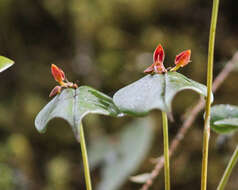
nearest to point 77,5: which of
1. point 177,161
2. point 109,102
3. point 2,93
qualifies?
point 2,93

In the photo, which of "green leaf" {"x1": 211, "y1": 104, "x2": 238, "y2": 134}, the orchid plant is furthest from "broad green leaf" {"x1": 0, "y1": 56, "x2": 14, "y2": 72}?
"green leaf" {"x1": 211, "y1": 104, "x2": 238, "y2": 134}

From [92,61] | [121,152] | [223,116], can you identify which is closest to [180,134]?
[223,116]

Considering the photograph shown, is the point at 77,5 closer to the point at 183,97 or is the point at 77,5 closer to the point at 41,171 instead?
the point at 183,97

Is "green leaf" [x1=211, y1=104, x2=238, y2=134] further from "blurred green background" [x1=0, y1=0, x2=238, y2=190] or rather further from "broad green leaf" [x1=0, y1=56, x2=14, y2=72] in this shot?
"blurred green background" [x1=0, y1=0, x2=238, y2=190]

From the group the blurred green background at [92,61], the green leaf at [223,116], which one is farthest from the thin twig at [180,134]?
the blurred green background at [92,61]

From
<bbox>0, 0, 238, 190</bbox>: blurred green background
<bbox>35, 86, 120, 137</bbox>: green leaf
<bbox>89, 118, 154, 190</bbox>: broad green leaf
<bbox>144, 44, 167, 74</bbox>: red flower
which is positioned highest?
<bbox>0, 0, 238, 190</bbox>: blurred green background

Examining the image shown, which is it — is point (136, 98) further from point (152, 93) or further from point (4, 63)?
point (4, 63)

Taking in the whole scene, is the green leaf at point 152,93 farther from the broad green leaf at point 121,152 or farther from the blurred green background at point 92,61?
the blurred green background at point 92,61
